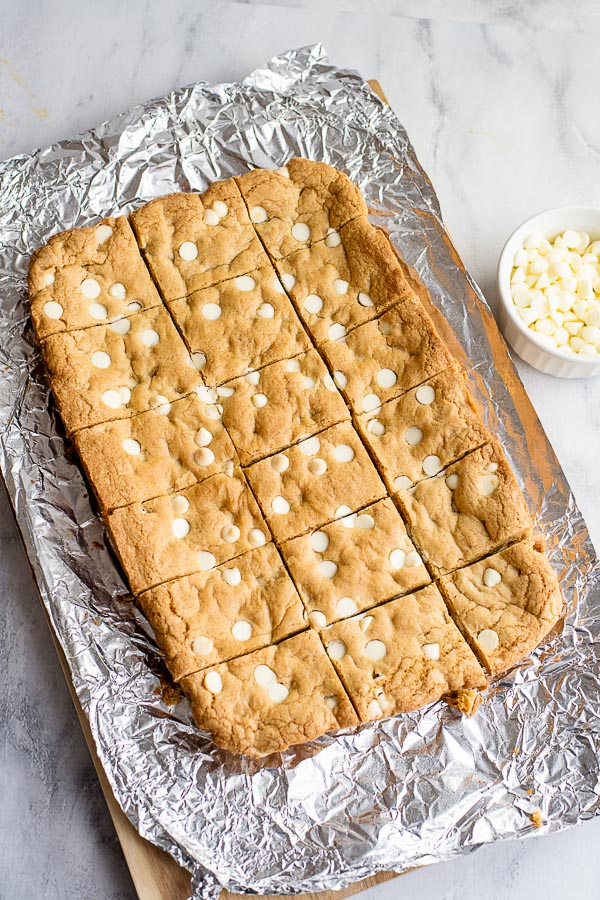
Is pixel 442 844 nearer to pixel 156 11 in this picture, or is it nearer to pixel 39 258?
pixel 39 258

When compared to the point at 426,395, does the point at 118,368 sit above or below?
above

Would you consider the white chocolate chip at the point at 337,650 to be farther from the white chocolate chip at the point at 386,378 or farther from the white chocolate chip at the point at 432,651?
the white chocolate chip at the point at 386,378

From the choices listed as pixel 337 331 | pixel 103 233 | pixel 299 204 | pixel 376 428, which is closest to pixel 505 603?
pixel 376 428

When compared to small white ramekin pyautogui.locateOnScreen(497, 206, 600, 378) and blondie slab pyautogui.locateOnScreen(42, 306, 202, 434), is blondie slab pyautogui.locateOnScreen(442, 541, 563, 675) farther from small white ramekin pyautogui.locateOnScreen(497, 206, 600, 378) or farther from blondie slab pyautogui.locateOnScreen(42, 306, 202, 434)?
blondie slab pyautogui.locateOnScreen(42, 306, 202, 434)

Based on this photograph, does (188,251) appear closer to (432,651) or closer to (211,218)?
(211,218)

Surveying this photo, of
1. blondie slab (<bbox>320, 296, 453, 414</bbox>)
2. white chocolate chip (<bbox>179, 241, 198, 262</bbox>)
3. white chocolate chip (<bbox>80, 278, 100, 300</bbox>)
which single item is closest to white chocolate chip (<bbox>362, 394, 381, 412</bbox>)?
blondie slab (<bbox>320, 296, 453, 414</bbox>)
